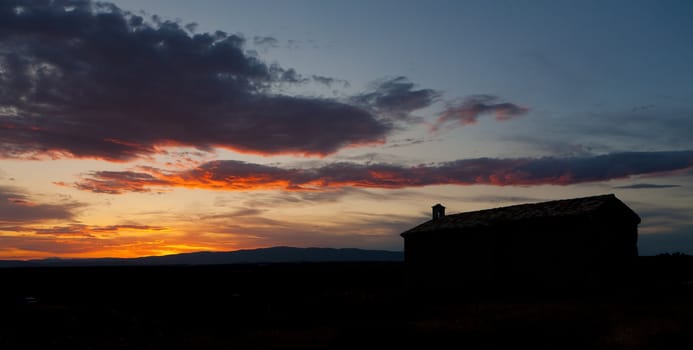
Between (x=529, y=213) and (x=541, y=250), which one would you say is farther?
(x=529, y=213)

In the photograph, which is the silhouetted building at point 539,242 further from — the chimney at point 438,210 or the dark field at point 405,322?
the chimney at point 438,210

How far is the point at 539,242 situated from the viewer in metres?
34.0

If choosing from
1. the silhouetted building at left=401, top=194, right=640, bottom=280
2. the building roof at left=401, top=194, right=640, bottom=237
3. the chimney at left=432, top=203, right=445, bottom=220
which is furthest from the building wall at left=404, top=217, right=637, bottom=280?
the chimney at left=432, top=203, right=445, bottom=220

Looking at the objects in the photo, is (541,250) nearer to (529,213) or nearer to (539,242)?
(539,242)

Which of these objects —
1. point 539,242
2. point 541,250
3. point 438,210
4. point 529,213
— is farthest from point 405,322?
point 438,210

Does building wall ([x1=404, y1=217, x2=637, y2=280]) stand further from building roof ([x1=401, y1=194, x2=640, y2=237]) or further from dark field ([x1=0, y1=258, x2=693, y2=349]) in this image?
dark field ([x1=0, y1=258, x2=693, y2=349])

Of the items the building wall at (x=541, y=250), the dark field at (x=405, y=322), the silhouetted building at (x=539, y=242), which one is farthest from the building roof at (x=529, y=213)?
the dark field at (x=405, y=322)

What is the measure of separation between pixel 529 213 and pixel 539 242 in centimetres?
261

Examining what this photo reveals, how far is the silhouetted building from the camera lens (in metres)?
31.9

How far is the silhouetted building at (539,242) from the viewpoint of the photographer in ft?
105

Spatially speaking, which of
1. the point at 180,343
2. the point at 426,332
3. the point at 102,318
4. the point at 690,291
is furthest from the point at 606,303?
the point at 102,318

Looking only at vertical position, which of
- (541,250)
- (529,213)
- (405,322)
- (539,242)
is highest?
(529,213)

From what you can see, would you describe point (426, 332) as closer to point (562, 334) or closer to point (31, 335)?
point (562, 334)

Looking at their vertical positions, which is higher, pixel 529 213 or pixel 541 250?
pixel 529 213
